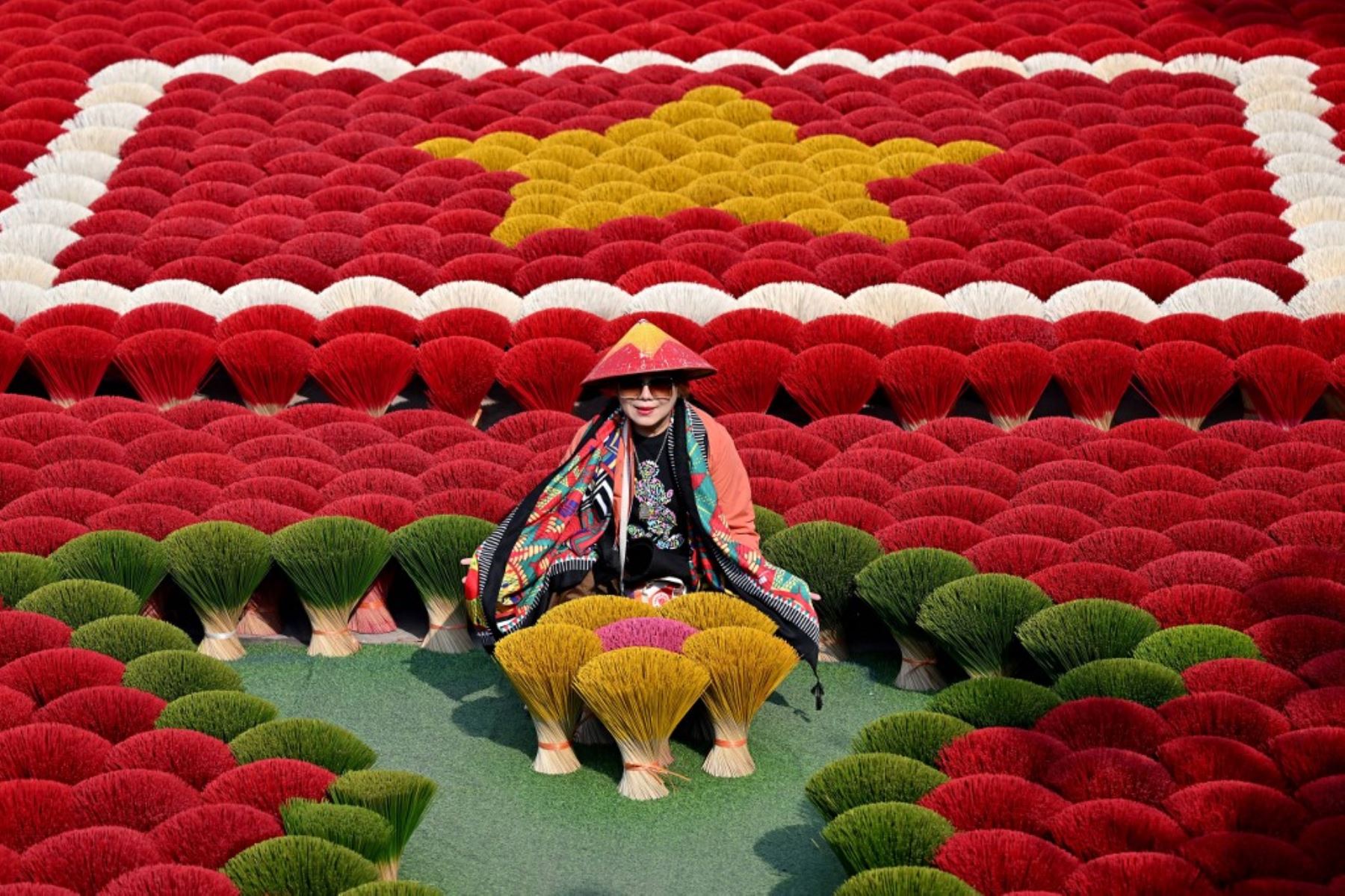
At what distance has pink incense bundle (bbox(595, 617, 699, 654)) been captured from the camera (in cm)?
387

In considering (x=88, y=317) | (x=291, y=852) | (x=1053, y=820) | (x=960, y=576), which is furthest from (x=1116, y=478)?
(x=88, y=317)

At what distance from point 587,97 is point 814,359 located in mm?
3176

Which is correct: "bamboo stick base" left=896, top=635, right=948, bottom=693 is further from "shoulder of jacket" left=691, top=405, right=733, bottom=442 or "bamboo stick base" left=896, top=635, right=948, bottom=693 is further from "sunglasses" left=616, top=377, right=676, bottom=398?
"sunglasses" left=616, top=377, right=676, bottom=398

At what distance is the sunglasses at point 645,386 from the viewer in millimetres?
4328

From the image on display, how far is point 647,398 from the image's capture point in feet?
14.2

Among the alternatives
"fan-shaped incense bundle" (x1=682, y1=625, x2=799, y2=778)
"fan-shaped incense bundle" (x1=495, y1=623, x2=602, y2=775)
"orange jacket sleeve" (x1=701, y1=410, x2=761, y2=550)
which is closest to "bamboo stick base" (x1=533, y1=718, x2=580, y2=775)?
"fan-shaped incense bundle" (x1=495, y1=623, x2=602, y2=775)

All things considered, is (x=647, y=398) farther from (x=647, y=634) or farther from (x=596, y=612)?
(x=647, y=634)

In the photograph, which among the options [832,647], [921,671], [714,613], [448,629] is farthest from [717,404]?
[714,613]

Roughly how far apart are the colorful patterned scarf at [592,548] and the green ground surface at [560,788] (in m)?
0.22

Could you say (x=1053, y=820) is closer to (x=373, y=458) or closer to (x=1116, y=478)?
(x=1116, y=478)

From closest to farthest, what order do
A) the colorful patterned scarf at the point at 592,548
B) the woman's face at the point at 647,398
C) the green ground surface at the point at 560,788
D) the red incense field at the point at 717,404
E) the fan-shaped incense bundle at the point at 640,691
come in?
the red incense field at the point at 717,404 → the green ground surface at the point at 560,788 → the fan-shaped incense bundle at the point at 640,691 → the colorful patterned scarf at the point at 592,548 → the woman's face at the point at 647,398

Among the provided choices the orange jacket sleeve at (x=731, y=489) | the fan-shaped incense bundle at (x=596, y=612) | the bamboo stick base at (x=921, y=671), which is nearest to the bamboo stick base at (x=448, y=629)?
the fan-shaped incense bundle at (x=596, y=612)

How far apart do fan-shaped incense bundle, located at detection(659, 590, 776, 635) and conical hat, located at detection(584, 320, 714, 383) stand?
0.61 m

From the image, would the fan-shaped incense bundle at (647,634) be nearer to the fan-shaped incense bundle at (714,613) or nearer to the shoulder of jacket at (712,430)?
the fan-shaped incense bundle at (714,613)
